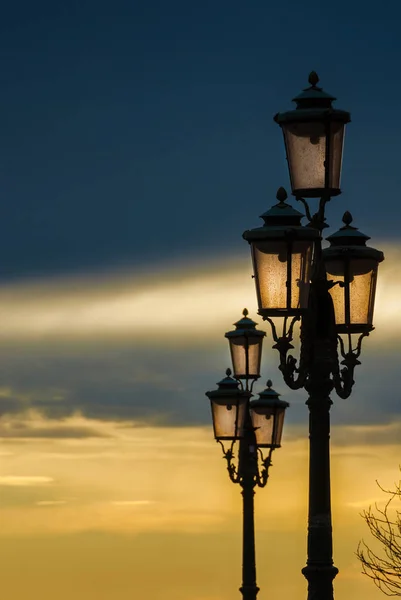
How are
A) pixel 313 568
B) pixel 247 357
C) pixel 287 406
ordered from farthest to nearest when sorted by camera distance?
pixel 287 406 → pixel 247 357 → pixel 313 568

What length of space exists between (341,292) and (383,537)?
60.1 ft

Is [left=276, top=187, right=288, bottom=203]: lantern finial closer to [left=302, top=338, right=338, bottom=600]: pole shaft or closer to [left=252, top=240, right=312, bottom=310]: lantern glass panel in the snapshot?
[left=252, top=240, right=312, bottom=310]: lantern glass panel

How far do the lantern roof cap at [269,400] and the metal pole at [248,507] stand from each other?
0.45 metres

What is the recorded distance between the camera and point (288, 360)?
16.3 meters

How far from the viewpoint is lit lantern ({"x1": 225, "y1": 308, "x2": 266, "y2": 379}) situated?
26125mm

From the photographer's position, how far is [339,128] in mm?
16312

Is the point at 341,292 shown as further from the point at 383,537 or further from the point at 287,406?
the point at 383,537

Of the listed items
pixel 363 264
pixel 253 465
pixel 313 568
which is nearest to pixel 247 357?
pixel 253 465

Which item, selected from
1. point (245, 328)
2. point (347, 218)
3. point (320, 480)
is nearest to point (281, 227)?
point (347, 218)

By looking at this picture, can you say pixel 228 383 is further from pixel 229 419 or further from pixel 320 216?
pixel 320 216

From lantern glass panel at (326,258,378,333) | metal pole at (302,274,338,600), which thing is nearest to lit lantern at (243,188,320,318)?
metal pole at (302,274,338,600)

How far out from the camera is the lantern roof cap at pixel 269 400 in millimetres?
27109

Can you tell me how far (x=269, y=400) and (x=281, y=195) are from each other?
33.5ft

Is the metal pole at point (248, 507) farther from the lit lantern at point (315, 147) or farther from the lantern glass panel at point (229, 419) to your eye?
the lit lantern at point (315, 147)
